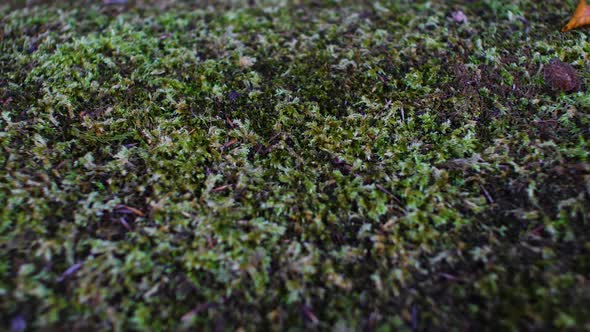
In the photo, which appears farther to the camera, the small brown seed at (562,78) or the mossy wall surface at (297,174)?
the small brown seed at (562,78)

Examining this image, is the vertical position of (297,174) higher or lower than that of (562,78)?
lower

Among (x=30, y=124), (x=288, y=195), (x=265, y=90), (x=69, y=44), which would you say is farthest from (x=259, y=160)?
(x=69, y=44)

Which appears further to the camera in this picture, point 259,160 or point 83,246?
point 259,160

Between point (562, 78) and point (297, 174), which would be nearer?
point (297, 174)

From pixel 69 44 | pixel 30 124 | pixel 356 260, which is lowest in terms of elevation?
pixel 356 260

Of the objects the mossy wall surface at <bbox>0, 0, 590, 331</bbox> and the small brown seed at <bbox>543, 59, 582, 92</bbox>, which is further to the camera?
the small brown seed at <bbox>543, 59, 582, 92</bbox>

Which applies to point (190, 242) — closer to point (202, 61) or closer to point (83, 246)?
point (83, 246)

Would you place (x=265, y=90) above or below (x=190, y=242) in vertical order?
above

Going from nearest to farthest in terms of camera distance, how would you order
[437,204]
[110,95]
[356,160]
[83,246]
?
[83,246] → [437,204] → [356,160] → [110,95]
